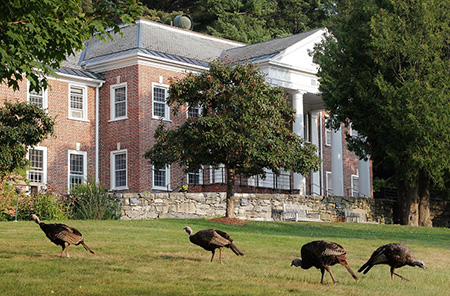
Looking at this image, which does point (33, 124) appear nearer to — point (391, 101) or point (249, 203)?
point (249, 203)

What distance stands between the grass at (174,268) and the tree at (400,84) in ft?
34.0

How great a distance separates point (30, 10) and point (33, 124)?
16311 mm

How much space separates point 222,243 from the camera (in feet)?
46.7

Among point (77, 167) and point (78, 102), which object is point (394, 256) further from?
point (78, 102)

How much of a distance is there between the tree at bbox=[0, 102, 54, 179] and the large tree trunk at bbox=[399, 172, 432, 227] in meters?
16.1

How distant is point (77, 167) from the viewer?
36281 mm

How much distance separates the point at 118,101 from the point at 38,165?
512 cm

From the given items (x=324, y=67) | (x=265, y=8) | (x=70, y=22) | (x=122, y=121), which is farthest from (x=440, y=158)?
(x=265, y=8)

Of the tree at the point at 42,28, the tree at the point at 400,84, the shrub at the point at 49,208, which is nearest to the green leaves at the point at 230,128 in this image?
the shrub at the point at 49,208

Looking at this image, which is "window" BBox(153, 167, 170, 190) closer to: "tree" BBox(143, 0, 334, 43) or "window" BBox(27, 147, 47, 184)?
"window" BBox(27, 147, 47, 184)

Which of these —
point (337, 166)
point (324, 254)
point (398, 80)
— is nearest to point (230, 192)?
point (398, 80)

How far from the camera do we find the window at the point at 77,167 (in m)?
35.9

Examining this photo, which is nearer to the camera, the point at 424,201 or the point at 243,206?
the point at 243,206

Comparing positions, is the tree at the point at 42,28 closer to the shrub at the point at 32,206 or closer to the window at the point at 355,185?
the shrub at the point at 32,206
